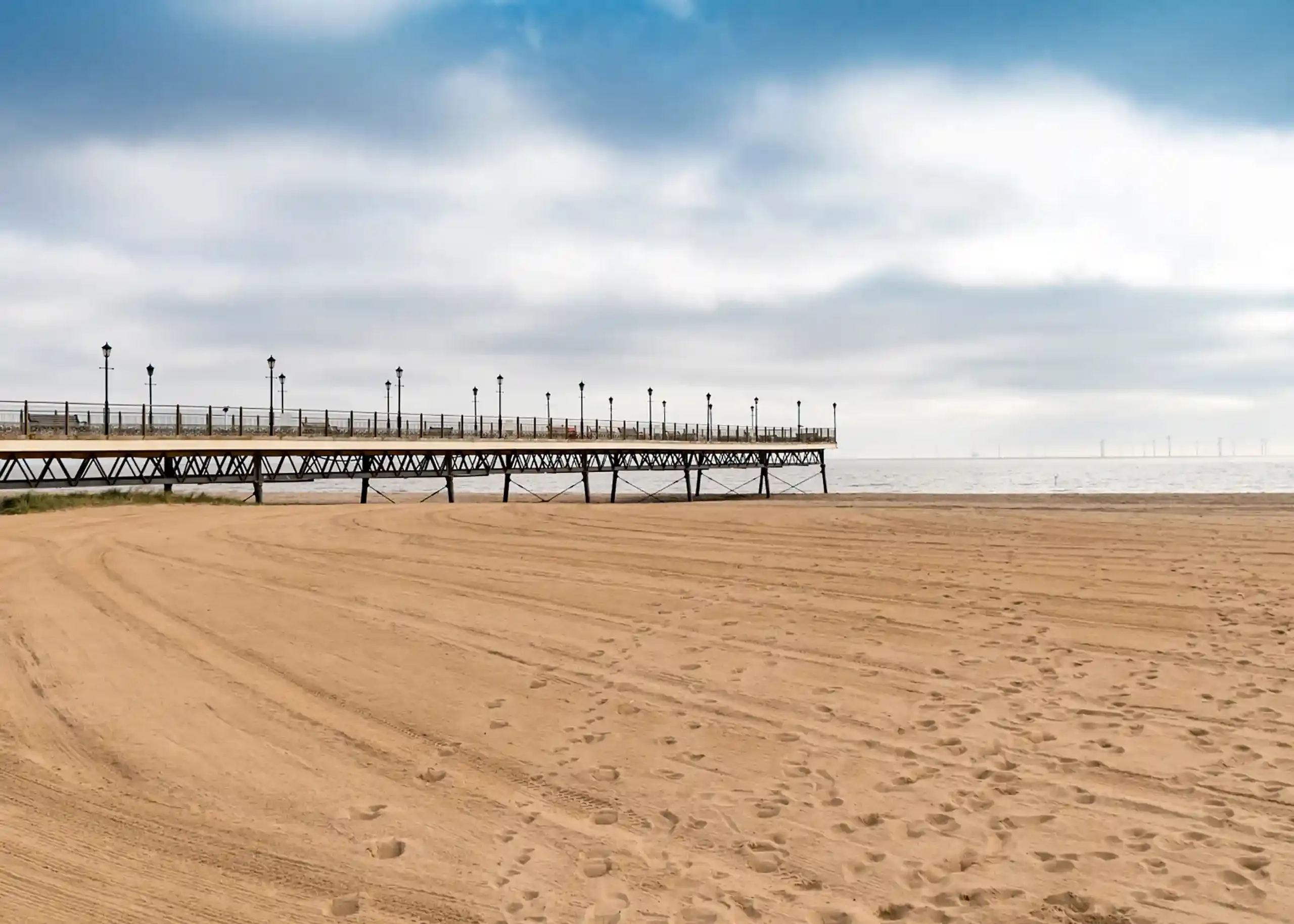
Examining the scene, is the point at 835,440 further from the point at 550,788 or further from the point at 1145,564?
the point at 550,788

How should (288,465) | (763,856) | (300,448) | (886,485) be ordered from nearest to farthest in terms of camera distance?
(763,856) → (300,448) → (288,465) → (886,485)

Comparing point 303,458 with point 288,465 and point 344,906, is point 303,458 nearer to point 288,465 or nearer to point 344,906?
point 288,465

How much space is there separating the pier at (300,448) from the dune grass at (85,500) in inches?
19.6

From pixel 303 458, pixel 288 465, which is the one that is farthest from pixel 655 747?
pixel 288 465

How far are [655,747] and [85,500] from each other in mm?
33299

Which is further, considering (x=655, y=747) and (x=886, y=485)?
(x=886, y=485)

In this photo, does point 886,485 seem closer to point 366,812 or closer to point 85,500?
point 85,500

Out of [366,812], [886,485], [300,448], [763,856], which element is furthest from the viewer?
[886,485]

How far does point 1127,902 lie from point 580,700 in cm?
453

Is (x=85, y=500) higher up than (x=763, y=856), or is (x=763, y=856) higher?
(x=85, y=500)

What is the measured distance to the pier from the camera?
31719 millimetres

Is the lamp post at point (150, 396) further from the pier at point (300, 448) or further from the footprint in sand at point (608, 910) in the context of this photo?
the footprint in sand at point (608, 910)

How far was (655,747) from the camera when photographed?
6.40 metres

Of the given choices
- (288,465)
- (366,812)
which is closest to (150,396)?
(288,465)
